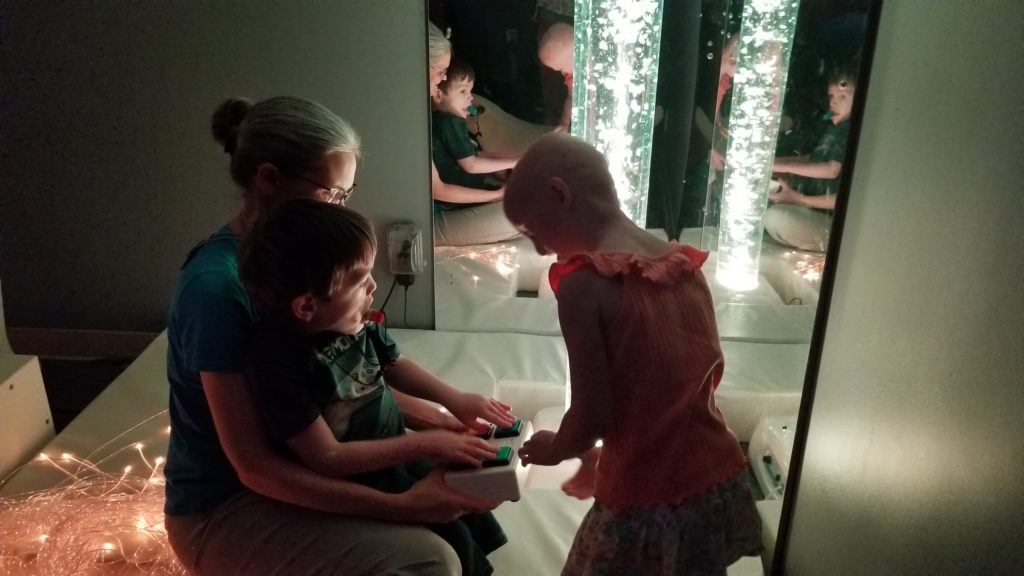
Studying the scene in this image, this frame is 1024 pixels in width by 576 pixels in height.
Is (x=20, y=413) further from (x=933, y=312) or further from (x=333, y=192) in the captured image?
(x=933, y=312)

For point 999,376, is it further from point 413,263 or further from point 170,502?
point 413,263

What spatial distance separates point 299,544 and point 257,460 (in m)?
0.13

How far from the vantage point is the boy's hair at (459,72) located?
1.74m

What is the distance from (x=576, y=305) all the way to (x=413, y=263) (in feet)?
4.10

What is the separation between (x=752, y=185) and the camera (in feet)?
4.96

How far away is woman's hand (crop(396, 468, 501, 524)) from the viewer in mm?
996

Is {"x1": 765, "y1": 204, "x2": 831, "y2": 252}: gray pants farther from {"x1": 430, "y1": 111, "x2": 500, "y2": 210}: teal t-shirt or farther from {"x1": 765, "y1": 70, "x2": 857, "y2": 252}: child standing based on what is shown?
{"x1": 430, "y1": 111, "x2": 500, "y2": 210}: teal t-shirt

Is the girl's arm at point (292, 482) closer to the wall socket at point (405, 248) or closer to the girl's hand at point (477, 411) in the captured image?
the girl's hand at point (477, 411)

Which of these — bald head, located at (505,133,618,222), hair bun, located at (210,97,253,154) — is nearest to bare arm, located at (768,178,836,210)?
bald head, located at (505,133,618,222)

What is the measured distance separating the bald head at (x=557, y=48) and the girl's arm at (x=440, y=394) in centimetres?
87

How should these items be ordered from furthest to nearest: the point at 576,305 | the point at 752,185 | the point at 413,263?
the point at 413,263 → the point at 752,185 → the point at 576,305

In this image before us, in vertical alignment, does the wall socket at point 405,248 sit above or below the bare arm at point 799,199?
below

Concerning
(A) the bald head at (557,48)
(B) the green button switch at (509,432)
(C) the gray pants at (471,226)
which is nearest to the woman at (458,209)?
(C) the gray pants at (471,226)

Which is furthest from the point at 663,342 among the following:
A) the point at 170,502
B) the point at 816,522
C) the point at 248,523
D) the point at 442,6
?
the point at 442,6
